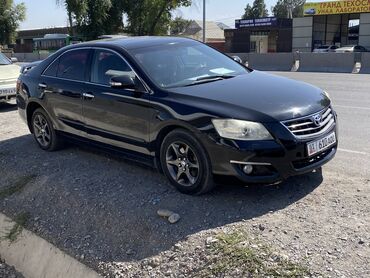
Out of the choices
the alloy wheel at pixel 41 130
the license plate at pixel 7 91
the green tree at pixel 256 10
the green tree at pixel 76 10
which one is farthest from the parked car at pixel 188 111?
the green tree at pixel 256 10

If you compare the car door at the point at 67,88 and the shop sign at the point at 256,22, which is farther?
the shop sign at the point at 256,22

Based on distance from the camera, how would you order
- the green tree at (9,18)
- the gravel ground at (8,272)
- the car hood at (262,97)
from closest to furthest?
the car hood at (262,97) < the gravel ground at (8,272) < the green tree at (9,18)

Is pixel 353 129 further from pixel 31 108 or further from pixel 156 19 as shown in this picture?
pixel 156 19

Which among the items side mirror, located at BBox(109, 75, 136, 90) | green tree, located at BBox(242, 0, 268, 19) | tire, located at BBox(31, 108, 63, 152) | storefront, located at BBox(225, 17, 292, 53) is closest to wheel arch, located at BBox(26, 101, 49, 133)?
tire, located at BBox(31, 108, 63, 152)

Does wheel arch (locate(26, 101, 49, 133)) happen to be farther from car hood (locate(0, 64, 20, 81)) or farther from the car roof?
car hood (locate(0, 64, 20, 81))

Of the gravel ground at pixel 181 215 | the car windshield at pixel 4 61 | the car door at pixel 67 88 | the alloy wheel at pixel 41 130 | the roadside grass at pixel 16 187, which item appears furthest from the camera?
the car windshield at pixel 4 61

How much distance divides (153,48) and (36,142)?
9.43ft

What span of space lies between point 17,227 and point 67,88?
1930mm

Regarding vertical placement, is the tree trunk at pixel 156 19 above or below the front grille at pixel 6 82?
above

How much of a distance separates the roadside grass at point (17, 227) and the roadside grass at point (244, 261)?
2409 mm

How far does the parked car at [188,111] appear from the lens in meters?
4.27

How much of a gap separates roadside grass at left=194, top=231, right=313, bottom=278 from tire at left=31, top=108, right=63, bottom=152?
3.59 meters

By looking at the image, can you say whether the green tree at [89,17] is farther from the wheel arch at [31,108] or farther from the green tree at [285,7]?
the green tree at [285,7]

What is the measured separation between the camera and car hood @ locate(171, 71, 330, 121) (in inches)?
170
